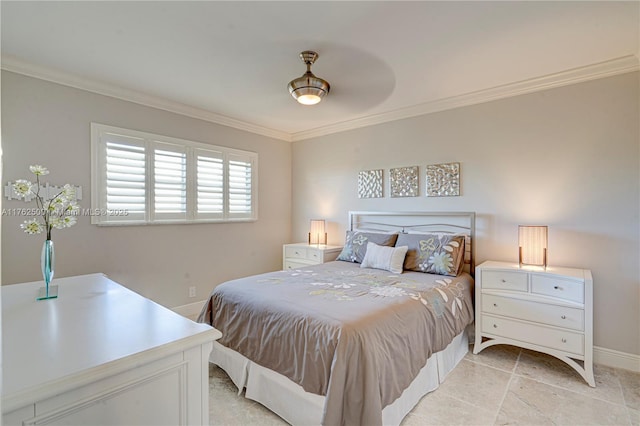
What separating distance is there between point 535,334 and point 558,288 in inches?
16.5

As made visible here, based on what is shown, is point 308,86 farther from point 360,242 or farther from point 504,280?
point 504,280

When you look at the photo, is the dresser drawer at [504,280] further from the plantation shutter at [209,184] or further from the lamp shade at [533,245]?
the plantation shutter at [209,184]

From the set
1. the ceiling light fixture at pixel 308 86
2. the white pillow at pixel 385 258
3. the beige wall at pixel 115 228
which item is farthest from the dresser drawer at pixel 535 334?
the beige wall at pixel 115 228

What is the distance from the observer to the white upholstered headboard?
11.2ft

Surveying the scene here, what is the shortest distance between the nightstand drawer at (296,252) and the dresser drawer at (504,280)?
221 cm

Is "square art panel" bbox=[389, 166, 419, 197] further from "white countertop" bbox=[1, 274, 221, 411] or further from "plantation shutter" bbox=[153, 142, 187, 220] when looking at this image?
"white countertop" bbox=[1, 274, 221, 411]

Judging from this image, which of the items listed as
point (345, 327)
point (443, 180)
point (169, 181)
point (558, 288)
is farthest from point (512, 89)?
point (169, 181)

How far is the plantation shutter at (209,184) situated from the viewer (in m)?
3.98

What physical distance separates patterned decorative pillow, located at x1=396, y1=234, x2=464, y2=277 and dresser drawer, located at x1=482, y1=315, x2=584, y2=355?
525mm

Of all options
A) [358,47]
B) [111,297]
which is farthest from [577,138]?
[111,297]

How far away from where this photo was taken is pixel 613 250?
2.74 meters

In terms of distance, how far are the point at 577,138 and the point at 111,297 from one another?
3.73 m

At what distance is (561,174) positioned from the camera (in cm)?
295

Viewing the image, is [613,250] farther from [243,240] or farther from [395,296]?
[243,240]
